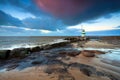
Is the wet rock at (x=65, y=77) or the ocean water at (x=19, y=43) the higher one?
the ocean water at (x=19, y=43)

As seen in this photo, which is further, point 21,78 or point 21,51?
point 21,51

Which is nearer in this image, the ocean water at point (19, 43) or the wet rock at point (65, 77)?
the wet rock at point (65, 77)

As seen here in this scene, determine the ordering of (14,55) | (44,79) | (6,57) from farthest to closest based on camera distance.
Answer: (14,55), (6,57), (44,79)

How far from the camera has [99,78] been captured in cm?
502

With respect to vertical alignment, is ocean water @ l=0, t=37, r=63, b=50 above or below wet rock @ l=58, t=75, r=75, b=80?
above

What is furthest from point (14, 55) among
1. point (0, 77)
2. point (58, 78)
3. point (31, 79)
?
point (58, 78)

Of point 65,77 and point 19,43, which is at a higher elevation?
point 19,43

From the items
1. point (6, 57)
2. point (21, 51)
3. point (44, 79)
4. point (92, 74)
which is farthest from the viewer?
point (21, 51)

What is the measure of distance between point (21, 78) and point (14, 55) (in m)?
6.35

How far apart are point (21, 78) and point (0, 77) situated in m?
1.13

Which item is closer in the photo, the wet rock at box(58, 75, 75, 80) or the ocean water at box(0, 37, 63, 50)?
the wet rock at box(58, 75, 75, 80)

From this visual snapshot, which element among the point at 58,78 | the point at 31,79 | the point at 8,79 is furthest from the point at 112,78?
the point at 8,79

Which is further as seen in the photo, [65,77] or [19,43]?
[19,43]

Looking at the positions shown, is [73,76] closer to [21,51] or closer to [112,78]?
[112,78]
